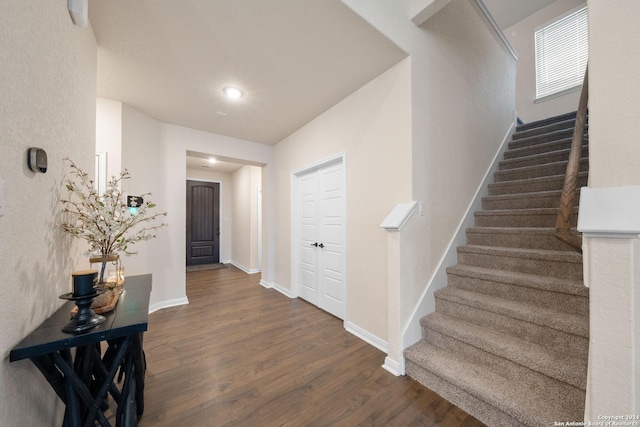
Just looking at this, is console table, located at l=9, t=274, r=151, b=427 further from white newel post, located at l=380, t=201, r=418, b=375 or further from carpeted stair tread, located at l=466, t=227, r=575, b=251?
carpeted stair tread, located at l=466, t=227, r=575, b=251

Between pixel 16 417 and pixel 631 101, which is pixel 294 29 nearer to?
pixel 631 101

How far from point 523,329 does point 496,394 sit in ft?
1.75

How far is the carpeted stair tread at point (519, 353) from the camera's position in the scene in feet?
4.36

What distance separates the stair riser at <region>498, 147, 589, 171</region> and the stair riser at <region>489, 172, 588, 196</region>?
0.34 m

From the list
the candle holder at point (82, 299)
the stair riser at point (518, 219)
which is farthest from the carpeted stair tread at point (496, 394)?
the candle holder at point (82, 299)

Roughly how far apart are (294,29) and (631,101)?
6.46 ft

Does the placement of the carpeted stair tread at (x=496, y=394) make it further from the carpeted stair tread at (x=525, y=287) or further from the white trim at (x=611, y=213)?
the white trim at (x=611, y=213)

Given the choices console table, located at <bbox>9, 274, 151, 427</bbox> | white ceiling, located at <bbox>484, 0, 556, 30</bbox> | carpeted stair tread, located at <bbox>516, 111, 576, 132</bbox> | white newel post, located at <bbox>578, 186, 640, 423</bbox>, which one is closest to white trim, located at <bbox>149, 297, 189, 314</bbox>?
console table, located at <bbox>9, 274, 151, 427</bbox>

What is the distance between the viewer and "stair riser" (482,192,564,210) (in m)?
2.34

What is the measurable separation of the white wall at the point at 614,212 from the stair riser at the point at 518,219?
4.64 ft

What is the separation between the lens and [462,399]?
1.52 metres

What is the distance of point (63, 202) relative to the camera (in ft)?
4.04

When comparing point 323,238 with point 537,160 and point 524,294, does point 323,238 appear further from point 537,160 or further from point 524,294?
point 537,160

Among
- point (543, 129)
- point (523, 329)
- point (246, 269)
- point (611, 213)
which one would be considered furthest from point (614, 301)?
point (246, 269)
